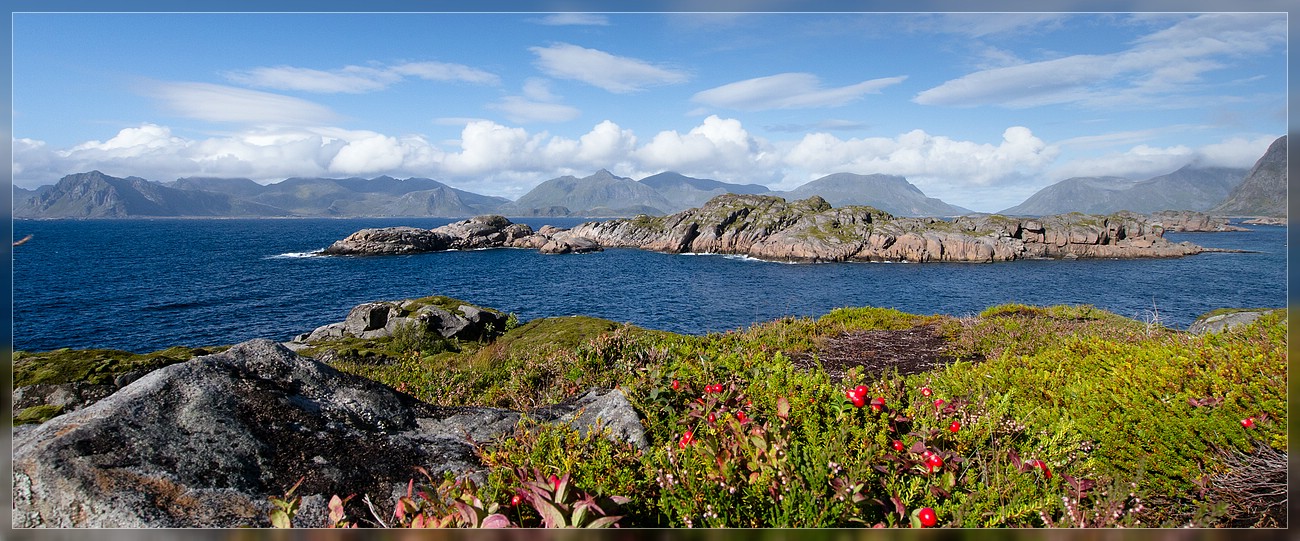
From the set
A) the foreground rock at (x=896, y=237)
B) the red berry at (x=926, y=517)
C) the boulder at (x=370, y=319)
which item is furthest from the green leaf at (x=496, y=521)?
the foreground rock at (x=896, y=237)

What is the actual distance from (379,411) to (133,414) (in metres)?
1.64

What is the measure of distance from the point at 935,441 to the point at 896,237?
113350mm

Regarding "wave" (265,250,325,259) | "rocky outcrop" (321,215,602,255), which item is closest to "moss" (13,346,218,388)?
"wave" (265,250,325,259)

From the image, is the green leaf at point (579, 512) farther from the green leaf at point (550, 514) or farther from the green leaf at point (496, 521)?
the green leaf at point (496, 521)

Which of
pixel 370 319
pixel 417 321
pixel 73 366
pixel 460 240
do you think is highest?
pixel 460 240

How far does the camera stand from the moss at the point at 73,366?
291 inches

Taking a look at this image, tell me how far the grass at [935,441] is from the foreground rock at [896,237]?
104m

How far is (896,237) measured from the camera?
355 feet

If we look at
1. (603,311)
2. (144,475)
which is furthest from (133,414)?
(603,311)

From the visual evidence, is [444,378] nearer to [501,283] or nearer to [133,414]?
[133,414]

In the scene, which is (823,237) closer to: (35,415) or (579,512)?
(35,415)

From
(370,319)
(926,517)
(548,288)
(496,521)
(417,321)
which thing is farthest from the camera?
(548,288)

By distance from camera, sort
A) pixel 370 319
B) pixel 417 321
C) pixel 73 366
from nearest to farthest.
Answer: pixel 73 366
pixel 417 321
pixel 370 319

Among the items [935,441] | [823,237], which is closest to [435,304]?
[935,441]
